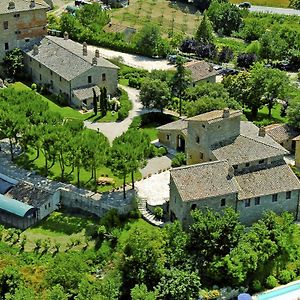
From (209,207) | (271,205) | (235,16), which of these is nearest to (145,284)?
(209,207)

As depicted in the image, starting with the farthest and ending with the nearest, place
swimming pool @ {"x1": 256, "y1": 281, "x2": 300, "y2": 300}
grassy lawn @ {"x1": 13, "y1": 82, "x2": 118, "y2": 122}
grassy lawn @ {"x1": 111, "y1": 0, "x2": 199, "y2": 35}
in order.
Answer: grassy lawn @ {"x1": 111, "y1": 0, "x2": 199, "y2": 35} < grassy lawn @ {"x1": 13, "y1": 82, "x2": 118, "y2": 122} < swimming pool @ {"x1": 256, "y1": 281, "x2": 300, "y2": 300}

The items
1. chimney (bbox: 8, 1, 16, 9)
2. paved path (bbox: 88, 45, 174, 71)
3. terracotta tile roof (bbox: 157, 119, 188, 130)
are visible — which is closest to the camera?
terracotta tile roof (bbox: 157, 119, 188, 130)

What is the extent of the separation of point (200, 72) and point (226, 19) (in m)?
37.6

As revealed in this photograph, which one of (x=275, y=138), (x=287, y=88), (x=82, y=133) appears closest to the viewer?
(x=82, y=133)

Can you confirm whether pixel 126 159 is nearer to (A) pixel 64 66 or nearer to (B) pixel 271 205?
(B) pixel 271 205

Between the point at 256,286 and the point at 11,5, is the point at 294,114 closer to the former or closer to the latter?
the point at 256,286

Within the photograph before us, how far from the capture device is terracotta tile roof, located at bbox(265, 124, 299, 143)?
7394cm

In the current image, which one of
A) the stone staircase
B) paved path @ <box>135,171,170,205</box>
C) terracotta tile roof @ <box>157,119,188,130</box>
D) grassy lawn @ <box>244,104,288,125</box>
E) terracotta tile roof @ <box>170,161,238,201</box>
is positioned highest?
terracotta tile roof @ <box>170,161,238,201</box>

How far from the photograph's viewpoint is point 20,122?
6831cm

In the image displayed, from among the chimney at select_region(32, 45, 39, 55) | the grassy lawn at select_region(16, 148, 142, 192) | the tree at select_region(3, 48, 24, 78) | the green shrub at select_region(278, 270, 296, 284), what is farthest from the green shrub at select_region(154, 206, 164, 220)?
the tree at select_region(3, 48, 24, 78)

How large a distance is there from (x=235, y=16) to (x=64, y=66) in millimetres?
→ 47625

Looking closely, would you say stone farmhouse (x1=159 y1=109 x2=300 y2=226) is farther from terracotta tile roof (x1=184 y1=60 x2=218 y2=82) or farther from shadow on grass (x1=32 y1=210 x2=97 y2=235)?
terracotta tile roof (x1=184 y1=60 x2=218 y2=82)

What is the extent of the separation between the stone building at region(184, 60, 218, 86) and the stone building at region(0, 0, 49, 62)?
21.1m

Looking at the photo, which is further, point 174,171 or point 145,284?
point 174,171
